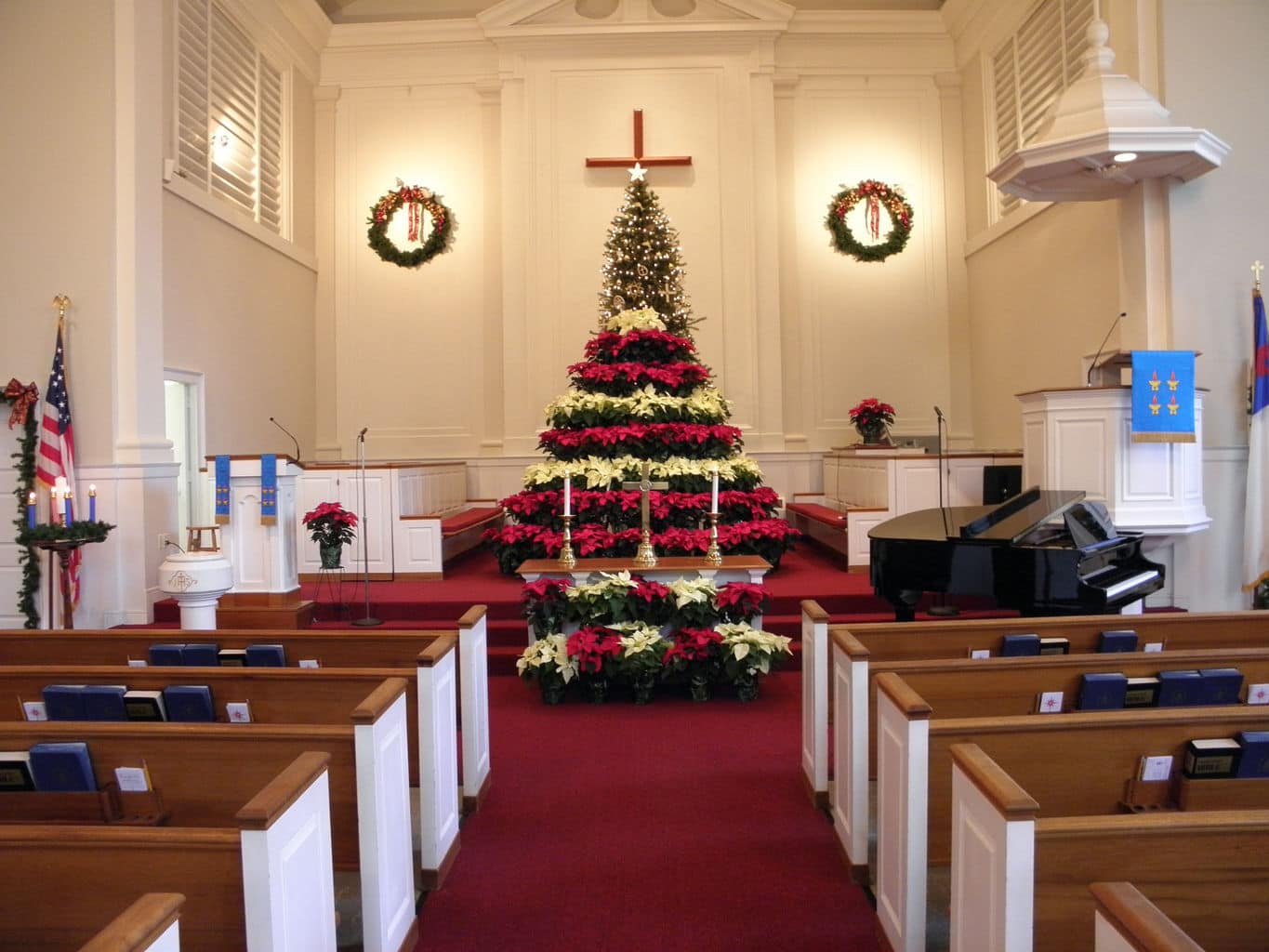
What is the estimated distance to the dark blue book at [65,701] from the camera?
310 cm

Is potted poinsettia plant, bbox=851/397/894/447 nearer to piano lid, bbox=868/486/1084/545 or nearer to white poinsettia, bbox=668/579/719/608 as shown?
piano lid, bbox=868/486/1084/545

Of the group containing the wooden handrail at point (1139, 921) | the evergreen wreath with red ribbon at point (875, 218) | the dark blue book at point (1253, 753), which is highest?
the evergreen wreath with red ribbon at point (875, 218)

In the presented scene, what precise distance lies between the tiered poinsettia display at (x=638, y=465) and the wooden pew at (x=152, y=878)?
14.9ft

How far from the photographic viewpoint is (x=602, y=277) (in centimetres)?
1130

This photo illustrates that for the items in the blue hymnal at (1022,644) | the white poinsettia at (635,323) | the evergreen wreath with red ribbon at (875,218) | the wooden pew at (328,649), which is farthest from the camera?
the evergreen wreath with red ribbon at (875,218)

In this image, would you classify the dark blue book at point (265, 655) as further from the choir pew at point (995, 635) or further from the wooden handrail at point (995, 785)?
the wooden handrail at point (995, 785)

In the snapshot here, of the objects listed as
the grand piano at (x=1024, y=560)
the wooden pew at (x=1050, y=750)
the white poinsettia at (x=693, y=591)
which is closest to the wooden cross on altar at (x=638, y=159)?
the grand piano at (x=1024, y=560)

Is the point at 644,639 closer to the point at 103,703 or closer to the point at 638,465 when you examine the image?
the point at 638,465

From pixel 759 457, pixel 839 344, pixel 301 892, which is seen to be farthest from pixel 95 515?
pixel 839 344

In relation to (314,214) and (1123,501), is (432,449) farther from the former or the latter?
(1123,501)

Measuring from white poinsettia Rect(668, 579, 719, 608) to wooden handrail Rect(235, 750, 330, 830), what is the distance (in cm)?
314

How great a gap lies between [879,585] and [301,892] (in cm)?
375

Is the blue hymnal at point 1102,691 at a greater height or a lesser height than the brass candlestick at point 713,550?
lesser

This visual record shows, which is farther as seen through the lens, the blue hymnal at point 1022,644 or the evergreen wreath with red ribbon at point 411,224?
the evergreen wreath with red ribbon at point 411,224
